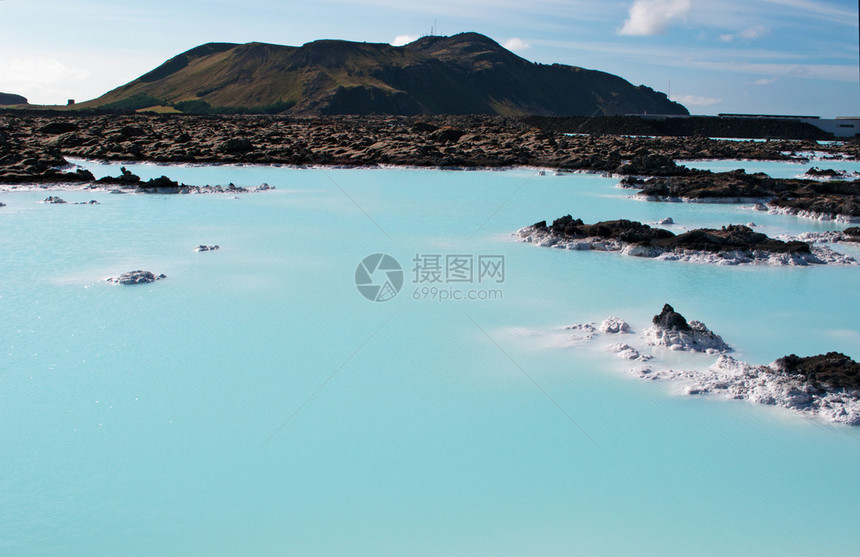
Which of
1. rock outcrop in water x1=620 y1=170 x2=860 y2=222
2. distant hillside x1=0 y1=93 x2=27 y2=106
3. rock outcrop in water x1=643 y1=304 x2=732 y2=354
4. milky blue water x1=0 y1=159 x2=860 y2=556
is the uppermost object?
distant hillside x1=0 y1=93 x2=27 y2=106

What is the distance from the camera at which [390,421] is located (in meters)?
6.75

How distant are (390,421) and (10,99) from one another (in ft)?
516

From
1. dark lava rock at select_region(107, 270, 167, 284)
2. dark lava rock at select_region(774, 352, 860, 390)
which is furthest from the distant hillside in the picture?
dark lava rock at select_region(774, 352, 860, 390)

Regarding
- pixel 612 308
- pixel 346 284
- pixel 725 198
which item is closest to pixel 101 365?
pixel 346 284

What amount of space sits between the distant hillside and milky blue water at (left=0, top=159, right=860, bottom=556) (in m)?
146

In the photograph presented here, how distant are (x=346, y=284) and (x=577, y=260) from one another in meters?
5.01

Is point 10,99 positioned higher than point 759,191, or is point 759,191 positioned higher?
point 10,99

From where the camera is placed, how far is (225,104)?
12569 cm

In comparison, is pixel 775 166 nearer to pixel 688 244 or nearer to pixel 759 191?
pixel 759 191

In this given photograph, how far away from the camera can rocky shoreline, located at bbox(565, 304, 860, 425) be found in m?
6.96

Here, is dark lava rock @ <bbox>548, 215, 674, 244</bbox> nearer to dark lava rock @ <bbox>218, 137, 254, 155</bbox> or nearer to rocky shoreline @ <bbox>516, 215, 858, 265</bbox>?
rocky shoreline @ <bbox>516, 215, 858, 265</bbox>

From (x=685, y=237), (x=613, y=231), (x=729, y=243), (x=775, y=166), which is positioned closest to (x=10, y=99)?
(x=775, y=166)

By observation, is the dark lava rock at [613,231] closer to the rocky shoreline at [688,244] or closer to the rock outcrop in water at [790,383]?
the rocky shoreline at [688,244]

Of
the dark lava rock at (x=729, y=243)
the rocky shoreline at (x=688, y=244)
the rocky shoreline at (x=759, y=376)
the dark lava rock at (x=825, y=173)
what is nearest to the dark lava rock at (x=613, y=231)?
the rocky shoreline at (x=688, y=244)
